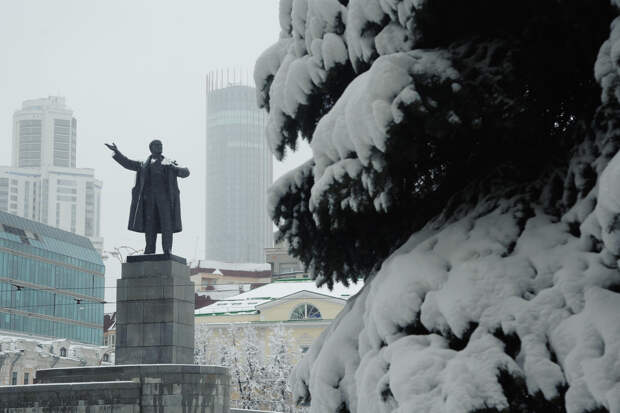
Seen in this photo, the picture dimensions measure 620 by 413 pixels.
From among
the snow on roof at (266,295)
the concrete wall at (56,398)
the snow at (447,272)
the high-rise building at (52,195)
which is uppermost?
the high-rise building at (52,195)

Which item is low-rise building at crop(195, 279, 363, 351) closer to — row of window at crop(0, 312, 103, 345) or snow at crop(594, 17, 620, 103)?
row of window at crop(0, 312, 103, 345)

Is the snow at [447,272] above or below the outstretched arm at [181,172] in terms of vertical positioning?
below

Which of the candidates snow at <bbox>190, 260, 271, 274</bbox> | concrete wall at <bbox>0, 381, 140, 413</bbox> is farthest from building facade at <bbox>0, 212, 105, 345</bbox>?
concrete wall at <bbox>0, 381, 140, 413</bbox>

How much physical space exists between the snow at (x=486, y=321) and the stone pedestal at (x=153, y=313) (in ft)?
40.2

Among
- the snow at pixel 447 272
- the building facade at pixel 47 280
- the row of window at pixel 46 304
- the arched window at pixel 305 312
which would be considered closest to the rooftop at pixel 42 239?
the building facade at pixel 47 280

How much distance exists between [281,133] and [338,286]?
134ft

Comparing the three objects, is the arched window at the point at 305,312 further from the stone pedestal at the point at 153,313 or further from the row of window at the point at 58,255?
the row of window at the point at 58,255

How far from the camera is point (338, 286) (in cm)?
4603

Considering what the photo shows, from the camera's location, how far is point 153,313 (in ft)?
54.6

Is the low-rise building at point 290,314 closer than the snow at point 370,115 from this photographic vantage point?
No

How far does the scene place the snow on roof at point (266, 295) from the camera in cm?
4569

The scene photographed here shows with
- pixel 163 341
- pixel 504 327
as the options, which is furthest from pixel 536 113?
pixel 163 341

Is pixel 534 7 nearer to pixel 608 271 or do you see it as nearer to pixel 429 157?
pixel 429 157

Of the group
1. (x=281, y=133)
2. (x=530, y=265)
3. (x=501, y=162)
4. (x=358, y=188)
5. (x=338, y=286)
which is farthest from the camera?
(x=338, y=286)
